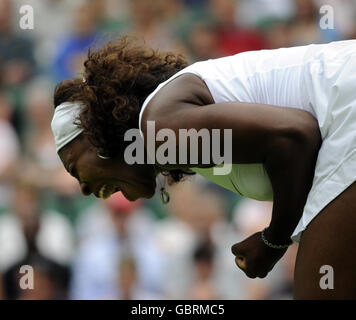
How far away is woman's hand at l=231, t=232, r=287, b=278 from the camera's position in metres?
2.35

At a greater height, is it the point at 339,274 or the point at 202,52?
the point at 202,52

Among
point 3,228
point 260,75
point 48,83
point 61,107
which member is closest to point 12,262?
point 3,228

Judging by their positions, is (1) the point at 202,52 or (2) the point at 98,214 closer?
(2) the point at 98,214

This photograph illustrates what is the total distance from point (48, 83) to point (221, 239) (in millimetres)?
1764

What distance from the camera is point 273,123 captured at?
2.01m

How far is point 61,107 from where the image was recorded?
2.50 meters

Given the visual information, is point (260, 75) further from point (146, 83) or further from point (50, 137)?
point (50, 137)

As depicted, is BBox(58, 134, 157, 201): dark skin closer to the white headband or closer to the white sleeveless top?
the white headband

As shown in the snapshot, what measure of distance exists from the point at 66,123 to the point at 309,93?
775 mm

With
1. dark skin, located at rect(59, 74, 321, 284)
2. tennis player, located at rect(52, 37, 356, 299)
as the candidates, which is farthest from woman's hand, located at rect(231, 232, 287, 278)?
dark skin, located at rect(59, 74, 321, 284)

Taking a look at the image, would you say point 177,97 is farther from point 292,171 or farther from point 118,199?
point 118,199

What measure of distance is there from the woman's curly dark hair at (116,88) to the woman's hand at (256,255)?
1.51 ft

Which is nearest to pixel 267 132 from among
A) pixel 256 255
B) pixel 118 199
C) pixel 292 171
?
pixel 292 171

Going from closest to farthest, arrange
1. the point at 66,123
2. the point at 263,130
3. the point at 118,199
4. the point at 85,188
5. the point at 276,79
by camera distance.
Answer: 1. the point at 263,130
2. the point at 276,79
3. the point at 66,123
4. the point at 85,188
5. the point at 118,199
